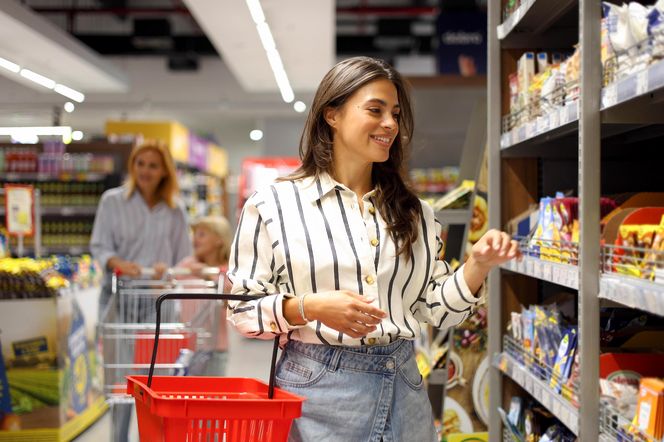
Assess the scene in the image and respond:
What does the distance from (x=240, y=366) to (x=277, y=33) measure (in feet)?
17.8

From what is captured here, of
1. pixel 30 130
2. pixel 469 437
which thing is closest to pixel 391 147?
pixel 469 437

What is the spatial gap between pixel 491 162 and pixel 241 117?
17.3m

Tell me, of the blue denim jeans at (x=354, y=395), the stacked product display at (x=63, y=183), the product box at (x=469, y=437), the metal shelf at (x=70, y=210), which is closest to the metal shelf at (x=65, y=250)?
the stacked product display at (x=63, y=183)

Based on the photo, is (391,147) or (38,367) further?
(38,367)

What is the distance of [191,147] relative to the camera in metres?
15.7

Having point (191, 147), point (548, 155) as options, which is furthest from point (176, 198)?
point (191, 147)

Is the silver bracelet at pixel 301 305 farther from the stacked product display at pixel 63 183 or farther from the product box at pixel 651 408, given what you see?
the stacked product display at pixel 63 183

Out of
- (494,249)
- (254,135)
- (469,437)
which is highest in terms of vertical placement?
(254,135)

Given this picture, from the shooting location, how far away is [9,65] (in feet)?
42.4

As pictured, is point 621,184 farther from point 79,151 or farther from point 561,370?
point 79,151

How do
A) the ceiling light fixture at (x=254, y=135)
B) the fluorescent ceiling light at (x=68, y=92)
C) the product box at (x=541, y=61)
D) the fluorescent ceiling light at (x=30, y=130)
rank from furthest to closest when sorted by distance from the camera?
1. the ceiling light fixture at (x=254, y=135)
2. the fluorescent ceiling light at (x=30, y=130)
3. the fluorescent ceiling light at (x=68, y=92)
4. the product box at (x=541, y=61)

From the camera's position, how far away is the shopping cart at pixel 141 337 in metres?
3.93

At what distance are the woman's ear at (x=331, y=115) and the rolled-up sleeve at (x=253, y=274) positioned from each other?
0.88ft

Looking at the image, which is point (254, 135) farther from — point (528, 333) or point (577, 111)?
point (577, 111)
